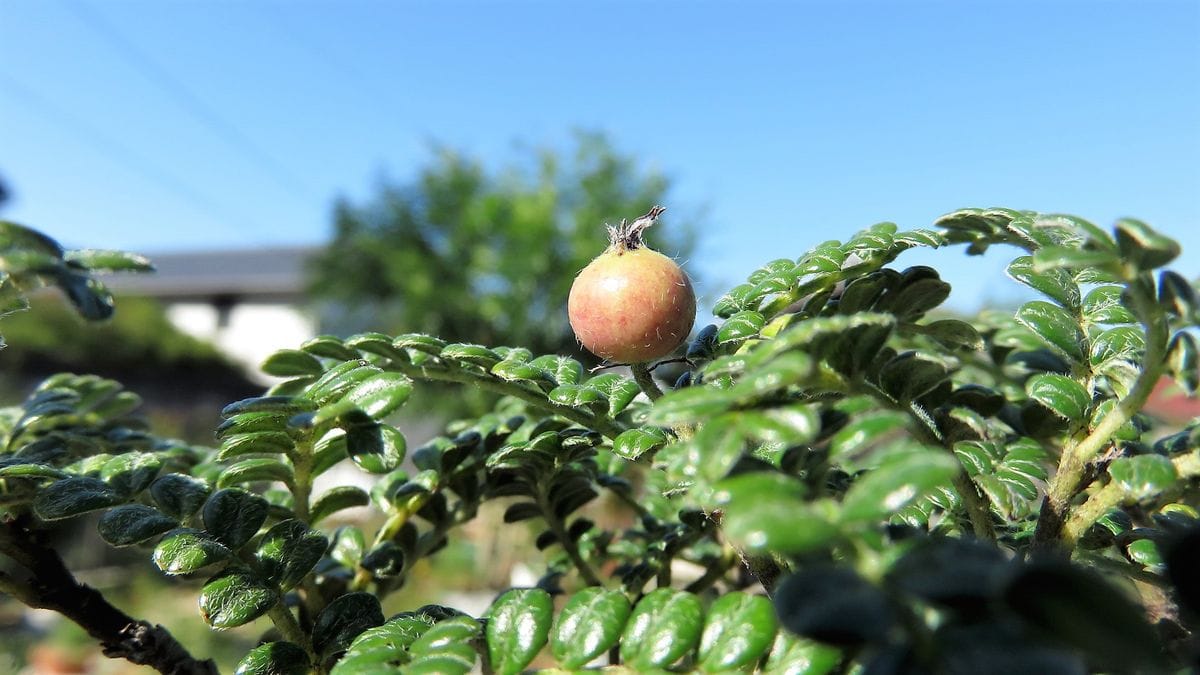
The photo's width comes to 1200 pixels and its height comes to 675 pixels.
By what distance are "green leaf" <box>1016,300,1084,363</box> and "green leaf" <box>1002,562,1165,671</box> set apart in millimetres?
548

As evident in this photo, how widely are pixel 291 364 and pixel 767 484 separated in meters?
0.79

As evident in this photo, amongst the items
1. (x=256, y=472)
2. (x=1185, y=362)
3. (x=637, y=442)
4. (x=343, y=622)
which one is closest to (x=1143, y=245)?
(x=1185, y=362)

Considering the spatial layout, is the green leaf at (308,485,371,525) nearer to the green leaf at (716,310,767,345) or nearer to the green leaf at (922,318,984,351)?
the green leaf at (716,310,767,345)

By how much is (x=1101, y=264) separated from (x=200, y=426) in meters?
14.4

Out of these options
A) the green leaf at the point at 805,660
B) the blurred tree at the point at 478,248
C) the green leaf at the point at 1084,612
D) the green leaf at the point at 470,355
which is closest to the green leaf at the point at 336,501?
the green leaf at the point at 470,355

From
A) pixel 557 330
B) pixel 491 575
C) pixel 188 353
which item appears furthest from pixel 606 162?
pixel 188 353

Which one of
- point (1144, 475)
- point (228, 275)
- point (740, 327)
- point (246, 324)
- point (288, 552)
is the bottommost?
point (1144, 475)

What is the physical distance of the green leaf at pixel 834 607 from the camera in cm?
43

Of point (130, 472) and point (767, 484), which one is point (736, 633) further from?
point (130, 472)

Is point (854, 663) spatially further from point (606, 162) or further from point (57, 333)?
point (57, 333)

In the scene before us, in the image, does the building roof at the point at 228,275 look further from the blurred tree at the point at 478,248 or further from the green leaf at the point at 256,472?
the green leaf at the point at 256,472

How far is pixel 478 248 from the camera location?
457 inches

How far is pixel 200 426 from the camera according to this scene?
43.2 ft

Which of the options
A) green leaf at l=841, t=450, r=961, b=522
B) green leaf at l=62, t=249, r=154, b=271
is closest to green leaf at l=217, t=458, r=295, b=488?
green leaf at l=62, t=249, r=154, b=271
